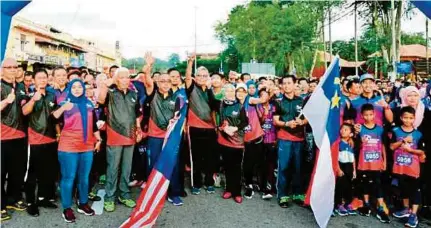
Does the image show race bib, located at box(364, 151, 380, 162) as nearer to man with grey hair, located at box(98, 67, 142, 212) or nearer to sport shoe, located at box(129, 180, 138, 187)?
man with grey hair, located at box(98, 67, 142, 212)

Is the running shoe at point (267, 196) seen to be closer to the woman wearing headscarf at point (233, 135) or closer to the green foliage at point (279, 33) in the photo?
the woman wearing headscarf at point (233, 135)

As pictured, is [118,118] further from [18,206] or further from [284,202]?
[284,202]

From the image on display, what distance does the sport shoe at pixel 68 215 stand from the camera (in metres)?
5.15

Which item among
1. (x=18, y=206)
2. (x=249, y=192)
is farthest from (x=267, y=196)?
(x=18, y=206)

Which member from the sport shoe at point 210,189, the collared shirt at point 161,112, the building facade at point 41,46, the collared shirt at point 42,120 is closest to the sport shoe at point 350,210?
the sport shoe at point 210,189

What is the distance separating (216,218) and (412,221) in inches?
88.6

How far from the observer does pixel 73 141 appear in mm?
5266

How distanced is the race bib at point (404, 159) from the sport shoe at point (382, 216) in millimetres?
596

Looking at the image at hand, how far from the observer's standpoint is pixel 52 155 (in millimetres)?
5691

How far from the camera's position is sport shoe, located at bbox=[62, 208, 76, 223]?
5148mm

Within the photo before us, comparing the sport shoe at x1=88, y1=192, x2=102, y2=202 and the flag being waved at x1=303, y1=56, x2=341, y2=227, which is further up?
the flag being waved at x1=303, y1=56, x2=341, y2=227

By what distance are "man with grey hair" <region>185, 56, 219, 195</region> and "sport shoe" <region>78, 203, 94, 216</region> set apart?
160cm

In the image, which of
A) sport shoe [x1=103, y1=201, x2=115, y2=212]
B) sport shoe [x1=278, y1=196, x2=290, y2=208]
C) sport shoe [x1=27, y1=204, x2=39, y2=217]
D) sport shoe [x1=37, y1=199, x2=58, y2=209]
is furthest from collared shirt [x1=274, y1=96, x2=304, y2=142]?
sport shoe [x1=27, y1=204, x2=39, y2=217]

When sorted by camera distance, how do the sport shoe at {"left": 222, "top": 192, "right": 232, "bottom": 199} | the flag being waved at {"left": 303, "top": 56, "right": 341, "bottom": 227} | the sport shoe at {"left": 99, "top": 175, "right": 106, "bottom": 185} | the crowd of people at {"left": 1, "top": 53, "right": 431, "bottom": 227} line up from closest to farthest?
the flag being waved at {"left": 303, "top": 56, "right": 341, "bottom": 227}
the crowd of people at {"left": 1, "top": 53, "right": 431, "bottom": 227}
the sport shoe at {"left": 222, "top": 192, "right": 232, "bottom": 199}
the sport shoe at {"left": 99, "top": 175, "right": 106, "bottom": 185}
